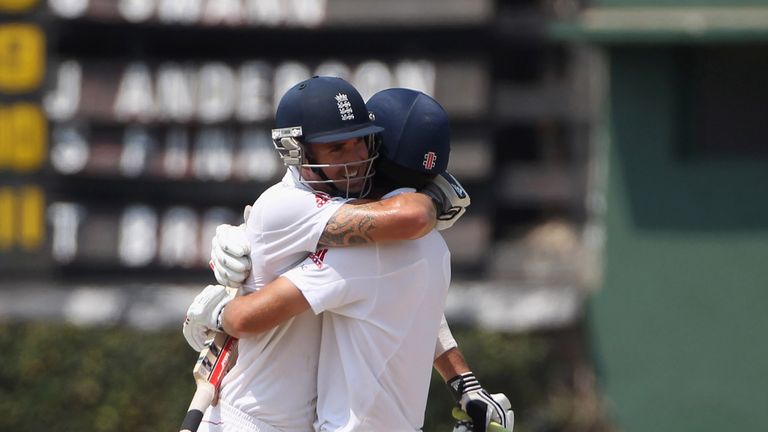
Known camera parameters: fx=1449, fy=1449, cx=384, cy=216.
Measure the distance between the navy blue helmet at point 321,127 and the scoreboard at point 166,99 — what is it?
16.8ft

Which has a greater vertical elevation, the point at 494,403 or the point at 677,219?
the point at 494,403

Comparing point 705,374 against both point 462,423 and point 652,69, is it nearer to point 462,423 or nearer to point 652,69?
point 652,69

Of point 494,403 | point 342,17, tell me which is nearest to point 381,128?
point 494,403

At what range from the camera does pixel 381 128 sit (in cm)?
442

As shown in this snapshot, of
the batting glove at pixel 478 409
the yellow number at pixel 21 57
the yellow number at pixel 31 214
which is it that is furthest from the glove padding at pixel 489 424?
the yellow number at pixel 21 57

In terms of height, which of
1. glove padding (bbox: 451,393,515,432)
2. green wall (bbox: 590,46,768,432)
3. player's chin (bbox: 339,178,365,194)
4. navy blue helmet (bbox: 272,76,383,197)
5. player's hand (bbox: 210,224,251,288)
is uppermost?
navy blue helmet (bbox: 272,76,383,197)

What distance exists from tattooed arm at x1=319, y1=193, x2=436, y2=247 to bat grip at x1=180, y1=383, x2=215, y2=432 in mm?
619

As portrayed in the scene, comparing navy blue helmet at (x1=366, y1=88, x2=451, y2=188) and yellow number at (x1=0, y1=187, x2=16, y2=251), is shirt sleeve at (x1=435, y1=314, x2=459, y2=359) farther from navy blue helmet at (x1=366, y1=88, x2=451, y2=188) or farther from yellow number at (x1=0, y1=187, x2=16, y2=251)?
yellow number at (x1=0, y1=187, x2=16, y2=251)

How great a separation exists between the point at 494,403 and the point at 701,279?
5220mm

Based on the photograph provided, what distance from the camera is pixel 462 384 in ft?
16.0

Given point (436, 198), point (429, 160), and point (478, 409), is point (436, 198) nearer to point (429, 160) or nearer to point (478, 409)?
point (429, 160)

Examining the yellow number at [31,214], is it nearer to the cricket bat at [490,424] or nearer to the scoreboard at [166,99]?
the scoreboard at [166,99]

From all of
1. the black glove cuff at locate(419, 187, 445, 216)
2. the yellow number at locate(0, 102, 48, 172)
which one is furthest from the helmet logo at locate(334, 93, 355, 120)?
the yellow number at locate(0, 102, 48, 172)

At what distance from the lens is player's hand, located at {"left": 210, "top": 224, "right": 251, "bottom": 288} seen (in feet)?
14.4
